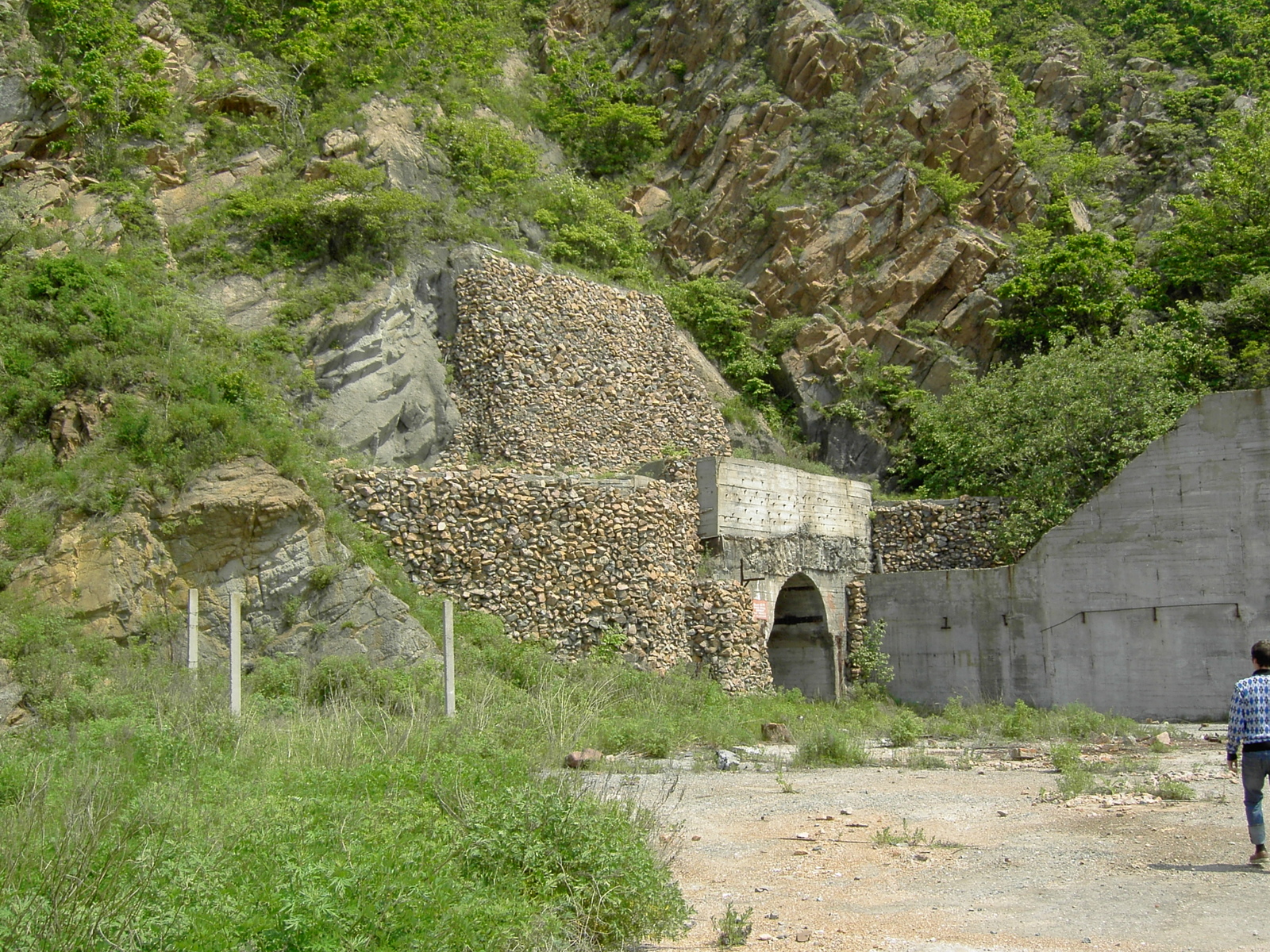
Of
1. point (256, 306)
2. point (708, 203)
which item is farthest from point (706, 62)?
point (256, 306)

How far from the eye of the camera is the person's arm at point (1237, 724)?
7.23 meters

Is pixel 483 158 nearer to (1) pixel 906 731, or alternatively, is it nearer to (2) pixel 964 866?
(1) pixel 906 731

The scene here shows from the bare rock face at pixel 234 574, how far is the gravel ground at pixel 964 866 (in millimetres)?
6133

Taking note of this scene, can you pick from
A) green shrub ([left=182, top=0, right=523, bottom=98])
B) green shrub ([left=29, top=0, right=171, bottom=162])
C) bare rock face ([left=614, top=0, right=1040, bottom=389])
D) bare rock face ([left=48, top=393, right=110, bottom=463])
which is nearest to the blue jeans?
bare rock face ([left=48, top=393, right=110, bottom=463])

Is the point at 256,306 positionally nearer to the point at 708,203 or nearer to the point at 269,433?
the point at 269,433

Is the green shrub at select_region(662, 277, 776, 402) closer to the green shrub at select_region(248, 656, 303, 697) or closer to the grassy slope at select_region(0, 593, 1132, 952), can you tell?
the green shrub at select_region(248, 656, 303, 697)

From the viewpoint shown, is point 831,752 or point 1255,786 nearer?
point 1255,786

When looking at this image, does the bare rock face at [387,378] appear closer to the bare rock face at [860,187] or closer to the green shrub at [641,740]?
the green shrub at [641,740]

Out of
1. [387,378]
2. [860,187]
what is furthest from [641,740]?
[860,187]

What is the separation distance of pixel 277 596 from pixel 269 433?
269 centimetres

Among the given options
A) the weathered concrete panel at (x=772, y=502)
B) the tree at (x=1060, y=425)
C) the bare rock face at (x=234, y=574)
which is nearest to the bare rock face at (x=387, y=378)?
the bare rock face at (x=234, y=574)

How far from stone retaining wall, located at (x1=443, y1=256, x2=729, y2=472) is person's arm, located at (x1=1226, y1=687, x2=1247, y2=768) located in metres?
15.9

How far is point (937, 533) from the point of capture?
22656 millimetres

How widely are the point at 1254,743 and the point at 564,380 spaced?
17.8 meters
